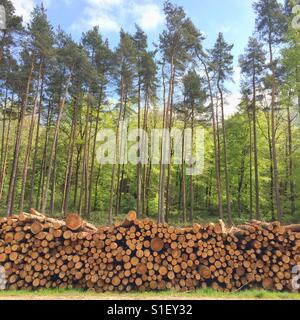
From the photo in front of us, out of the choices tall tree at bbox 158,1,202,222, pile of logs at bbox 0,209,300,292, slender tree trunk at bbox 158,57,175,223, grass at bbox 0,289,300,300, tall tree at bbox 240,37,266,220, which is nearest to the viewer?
grass at bbox 0,289,300,300

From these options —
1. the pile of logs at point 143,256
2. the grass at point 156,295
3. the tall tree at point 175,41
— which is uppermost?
the tall tree at point 175,41

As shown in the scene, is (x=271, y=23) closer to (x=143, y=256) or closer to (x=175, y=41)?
(x=175, y=41)

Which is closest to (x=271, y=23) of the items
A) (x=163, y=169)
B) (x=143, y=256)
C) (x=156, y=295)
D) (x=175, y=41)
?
(x=175, y=41)

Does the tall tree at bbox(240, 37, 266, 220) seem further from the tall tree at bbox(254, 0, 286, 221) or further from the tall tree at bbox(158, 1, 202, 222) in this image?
the tall tree at bbox(158, 1, 202, 222)

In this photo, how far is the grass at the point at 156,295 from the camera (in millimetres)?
6172

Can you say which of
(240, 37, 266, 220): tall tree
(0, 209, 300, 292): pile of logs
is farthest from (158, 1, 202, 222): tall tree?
(0, 209, 300, 292): pile of logs

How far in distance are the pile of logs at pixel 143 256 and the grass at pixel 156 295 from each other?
9.0 inches

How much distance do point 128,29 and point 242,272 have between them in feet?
59.9

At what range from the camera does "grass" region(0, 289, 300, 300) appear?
6.17 metres

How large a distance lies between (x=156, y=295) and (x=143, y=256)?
892 millimetres

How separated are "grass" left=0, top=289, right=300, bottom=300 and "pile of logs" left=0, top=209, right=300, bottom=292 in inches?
9.0

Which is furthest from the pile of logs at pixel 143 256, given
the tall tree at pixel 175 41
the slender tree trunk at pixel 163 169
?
the tall tree at pixel 175 41

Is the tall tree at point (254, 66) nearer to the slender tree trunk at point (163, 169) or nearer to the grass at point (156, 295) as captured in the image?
the slender tree trunk at point (163, 169)

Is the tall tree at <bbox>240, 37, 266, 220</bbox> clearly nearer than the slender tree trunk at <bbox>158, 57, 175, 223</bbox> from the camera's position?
No
